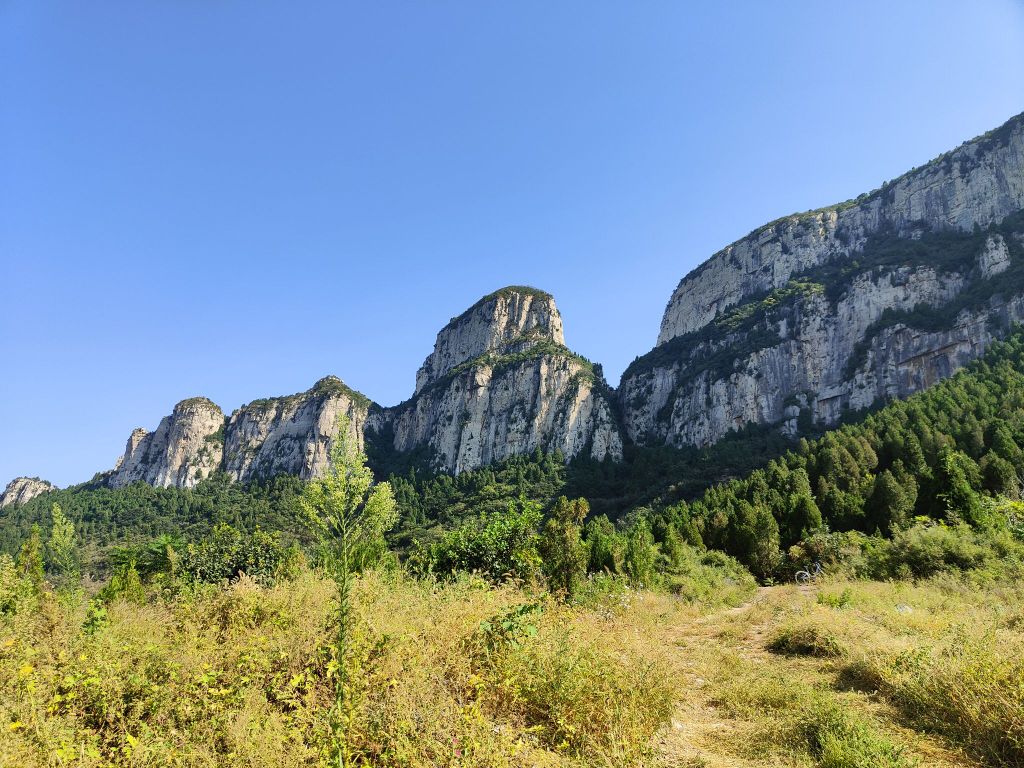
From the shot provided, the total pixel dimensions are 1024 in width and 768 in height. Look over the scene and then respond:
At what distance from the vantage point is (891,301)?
8825cm

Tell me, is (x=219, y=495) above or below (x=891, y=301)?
below

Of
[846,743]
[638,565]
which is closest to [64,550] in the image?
[846,743]

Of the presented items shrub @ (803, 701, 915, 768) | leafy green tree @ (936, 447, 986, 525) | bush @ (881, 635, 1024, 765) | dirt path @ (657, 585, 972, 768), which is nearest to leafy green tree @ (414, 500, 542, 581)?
dirt path @ (657, 585, 972, 768)

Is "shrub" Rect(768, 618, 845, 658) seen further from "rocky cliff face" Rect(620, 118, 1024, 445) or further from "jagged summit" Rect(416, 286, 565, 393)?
"jagged summit" Rect(416, 286, 565, 393)

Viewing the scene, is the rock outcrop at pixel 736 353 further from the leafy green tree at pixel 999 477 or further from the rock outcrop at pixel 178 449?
the leafy green tree at pixel 999 477

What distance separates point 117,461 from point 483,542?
630 feet

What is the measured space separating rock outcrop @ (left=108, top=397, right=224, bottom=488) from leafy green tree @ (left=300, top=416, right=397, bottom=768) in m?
156

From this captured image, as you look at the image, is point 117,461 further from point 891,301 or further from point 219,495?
point 891,301

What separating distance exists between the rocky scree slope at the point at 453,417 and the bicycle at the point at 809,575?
8706cm

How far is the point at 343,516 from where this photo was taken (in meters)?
4.98

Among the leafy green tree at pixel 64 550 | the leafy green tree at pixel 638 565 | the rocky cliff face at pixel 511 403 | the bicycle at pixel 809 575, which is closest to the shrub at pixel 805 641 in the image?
the bicycle at pixel 809 575

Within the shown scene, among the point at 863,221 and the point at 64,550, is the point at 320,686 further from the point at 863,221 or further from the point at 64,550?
the point at 863,221

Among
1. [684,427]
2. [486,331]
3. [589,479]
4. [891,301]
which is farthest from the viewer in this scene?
[486,331]

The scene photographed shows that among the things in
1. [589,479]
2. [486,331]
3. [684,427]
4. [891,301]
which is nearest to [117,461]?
[486,331]
